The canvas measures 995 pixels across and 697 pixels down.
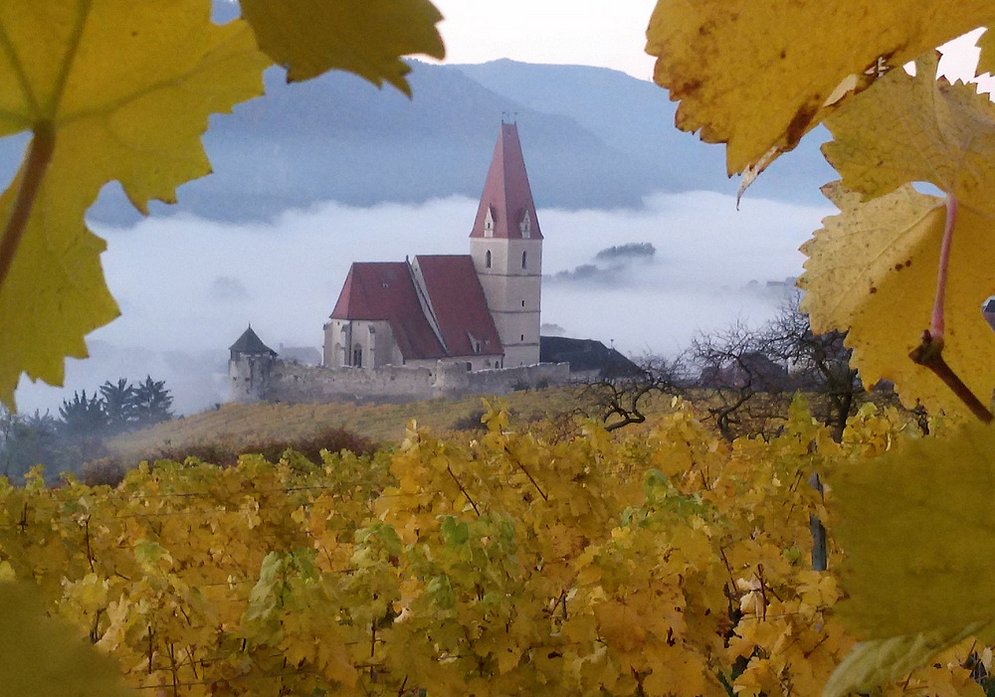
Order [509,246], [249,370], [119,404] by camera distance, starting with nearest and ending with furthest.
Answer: [119,404]
[249,370]
[509,246]

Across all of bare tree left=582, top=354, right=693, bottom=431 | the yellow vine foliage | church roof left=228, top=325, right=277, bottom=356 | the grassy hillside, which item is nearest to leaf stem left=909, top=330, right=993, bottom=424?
the yellow vine foliage

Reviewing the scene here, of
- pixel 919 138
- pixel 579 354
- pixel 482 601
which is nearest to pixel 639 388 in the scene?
pixel 482 601

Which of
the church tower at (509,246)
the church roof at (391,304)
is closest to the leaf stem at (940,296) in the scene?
the church roof at (391,304)

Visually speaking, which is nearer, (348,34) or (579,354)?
(348,34)

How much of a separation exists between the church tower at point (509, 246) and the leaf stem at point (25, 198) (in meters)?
10.6

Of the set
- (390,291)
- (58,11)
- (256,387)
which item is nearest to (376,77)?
(58,11)

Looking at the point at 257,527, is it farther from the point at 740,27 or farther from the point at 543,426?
the point at 543,426

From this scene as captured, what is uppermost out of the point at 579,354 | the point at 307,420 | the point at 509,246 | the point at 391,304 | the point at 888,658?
the point at 509,246

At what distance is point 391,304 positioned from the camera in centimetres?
962

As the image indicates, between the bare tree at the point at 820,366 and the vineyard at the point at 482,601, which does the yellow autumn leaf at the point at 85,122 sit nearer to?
the vineyard at the point at 482,601

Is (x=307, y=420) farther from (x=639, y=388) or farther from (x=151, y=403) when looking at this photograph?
(x=639, y=388)

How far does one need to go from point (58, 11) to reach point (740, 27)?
3.1 inches

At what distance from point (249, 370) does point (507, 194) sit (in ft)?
12.4

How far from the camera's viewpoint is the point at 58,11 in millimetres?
99
